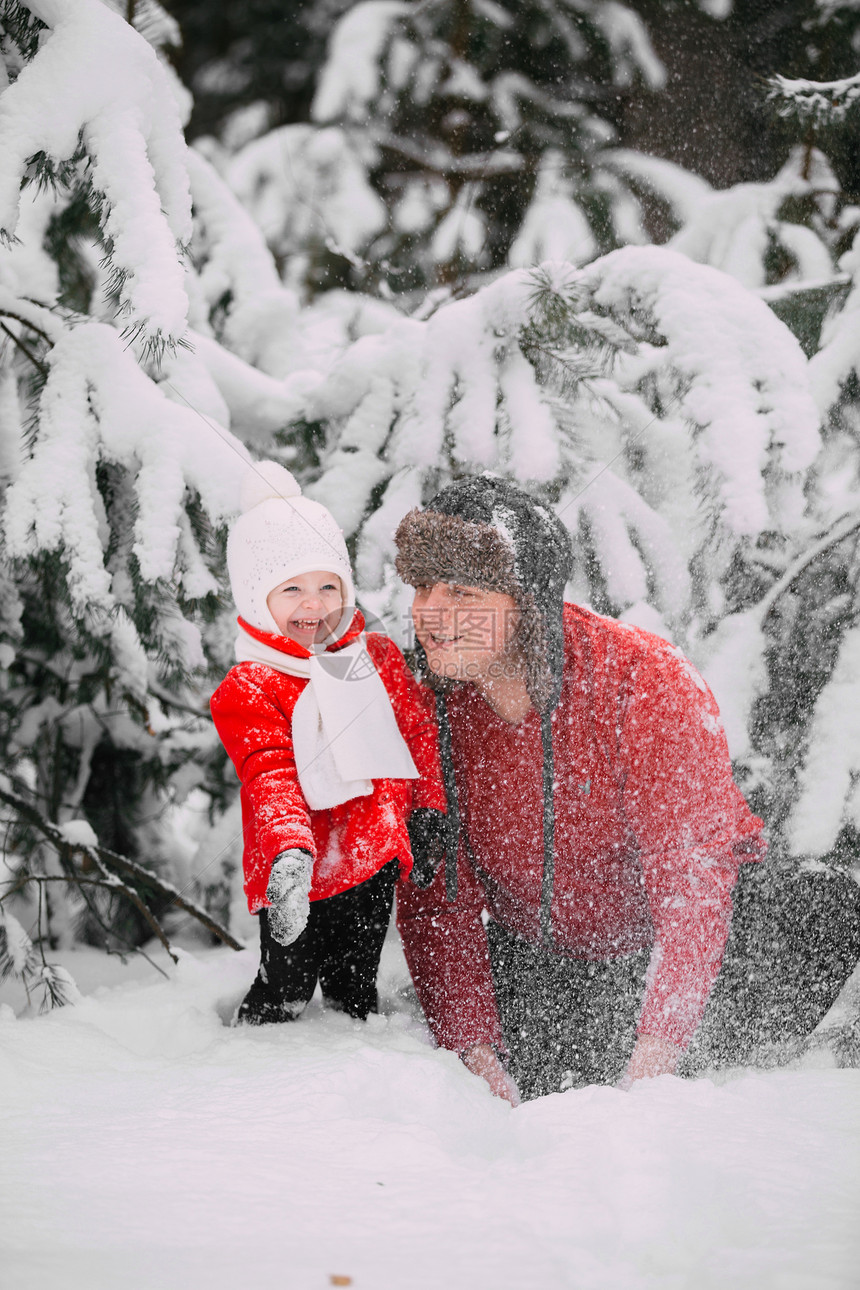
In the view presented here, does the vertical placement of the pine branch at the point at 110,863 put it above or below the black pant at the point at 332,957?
below

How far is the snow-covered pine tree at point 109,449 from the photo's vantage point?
1.60m

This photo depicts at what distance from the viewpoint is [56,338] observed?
78.2 inches

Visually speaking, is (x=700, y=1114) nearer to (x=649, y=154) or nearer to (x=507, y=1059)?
(x=507, y=1059)

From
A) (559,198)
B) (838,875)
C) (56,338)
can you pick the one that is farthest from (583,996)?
(559,198)

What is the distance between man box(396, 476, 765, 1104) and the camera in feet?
5.24

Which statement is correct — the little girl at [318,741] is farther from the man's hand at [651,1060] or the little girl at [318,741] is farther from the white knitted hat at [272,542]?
the man's hand at [651,1060]

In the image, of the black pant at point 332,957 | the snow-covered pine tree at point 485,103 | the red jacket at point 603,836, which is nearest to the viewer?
the red jacket at point 603,836

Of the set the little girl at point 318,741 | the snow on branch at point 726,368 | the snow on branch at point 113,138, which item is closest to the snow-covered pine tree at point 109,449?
the snow on branch at point 113,138

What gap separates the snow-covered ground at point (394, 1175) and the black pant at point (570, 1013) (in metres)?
0.23

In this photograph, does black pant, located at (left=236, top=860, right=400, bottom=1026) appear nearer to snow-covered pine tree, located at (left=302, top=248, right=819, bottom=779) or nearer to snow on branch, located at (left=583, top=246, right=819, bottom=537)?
snow-covered pine tree, located at (left=302, top=248, right=819, bottom=779)

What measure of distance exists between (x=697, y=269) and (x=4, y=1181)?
2.01 m

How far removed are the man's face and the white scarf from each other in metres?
0.19

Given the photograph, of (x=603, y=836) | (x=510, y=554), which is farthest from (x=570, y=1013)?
(x=510, y=554)

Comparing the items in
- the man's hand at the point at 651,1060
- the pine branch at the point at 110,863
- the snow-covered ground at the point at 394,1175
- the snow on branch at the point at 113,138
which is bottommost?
the pine branch at the point at 110,863
